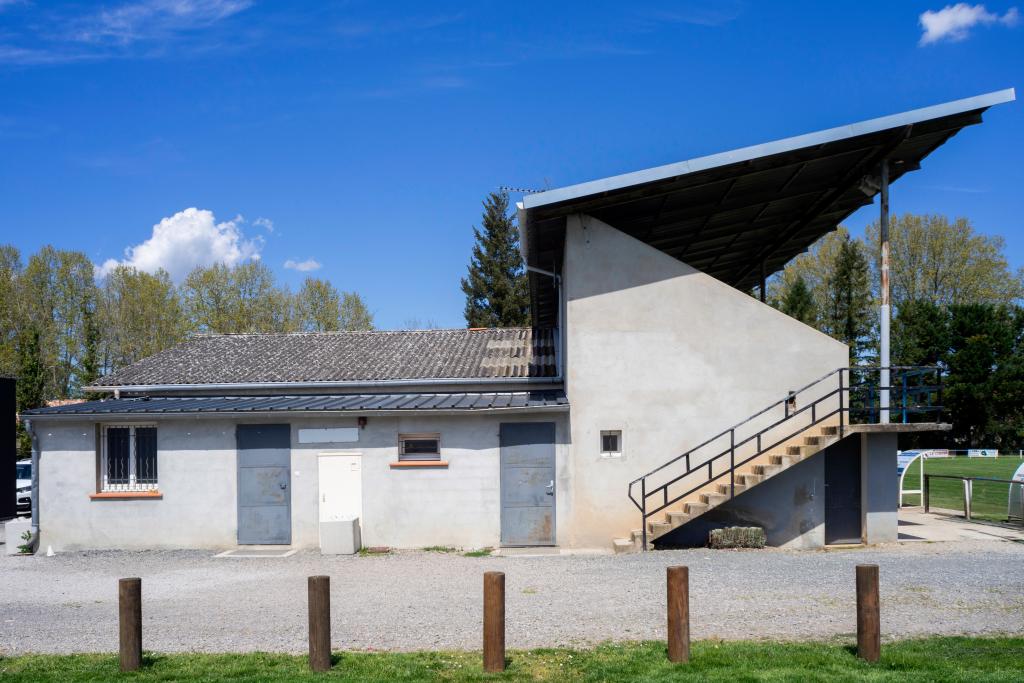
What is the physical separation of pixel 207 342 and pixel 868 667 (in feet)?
70.0

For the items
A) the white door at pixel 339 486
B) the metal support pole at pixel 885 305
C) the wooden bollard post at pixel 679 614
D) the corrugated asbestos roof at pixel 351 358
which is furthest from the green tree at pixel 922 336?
the wooden bollard post at pixel 679 614

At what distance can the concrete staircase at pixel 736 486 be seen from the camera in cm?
1462

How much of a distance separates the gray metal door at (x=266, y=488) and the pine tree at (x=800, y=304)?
38825mm

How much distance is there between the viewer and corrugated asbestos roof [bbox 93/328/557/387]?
20281 mm

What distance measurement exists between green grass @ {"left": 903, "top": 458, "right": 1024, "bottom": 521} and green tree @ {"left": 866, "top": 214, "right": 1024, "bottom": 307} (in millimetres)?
12135

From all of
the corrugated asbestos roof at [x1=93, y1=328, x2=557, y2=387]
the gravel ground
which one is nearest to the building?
the gravel ground

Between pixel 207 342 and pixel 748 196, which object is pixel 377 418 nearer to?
pixel 748 196

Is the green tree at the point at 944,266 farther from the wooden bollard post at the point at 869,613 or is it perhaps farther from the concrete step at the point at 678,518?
the wooden bollard post at the point at 869,613

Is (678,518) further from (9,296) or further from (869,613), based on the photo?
(9,296)

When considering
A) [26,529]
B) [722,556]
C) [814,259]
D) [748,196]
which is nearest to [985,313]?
[814,259]

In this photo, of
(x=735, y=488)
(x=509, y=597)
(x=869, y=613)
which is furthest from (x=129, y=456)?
(x=869, y=613)

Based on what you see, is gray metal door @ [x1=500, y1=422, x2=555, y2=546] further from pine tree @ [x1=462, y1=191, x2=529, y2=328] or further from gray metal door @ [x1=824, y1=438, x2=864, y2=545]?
pine tree @ [x1=462, y1=191, x2=529, y2=328]

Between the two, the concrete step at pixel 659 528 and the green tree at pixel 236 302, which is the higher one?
the green tree at pixel 236 302

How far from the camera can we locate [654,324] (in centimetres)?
1571
